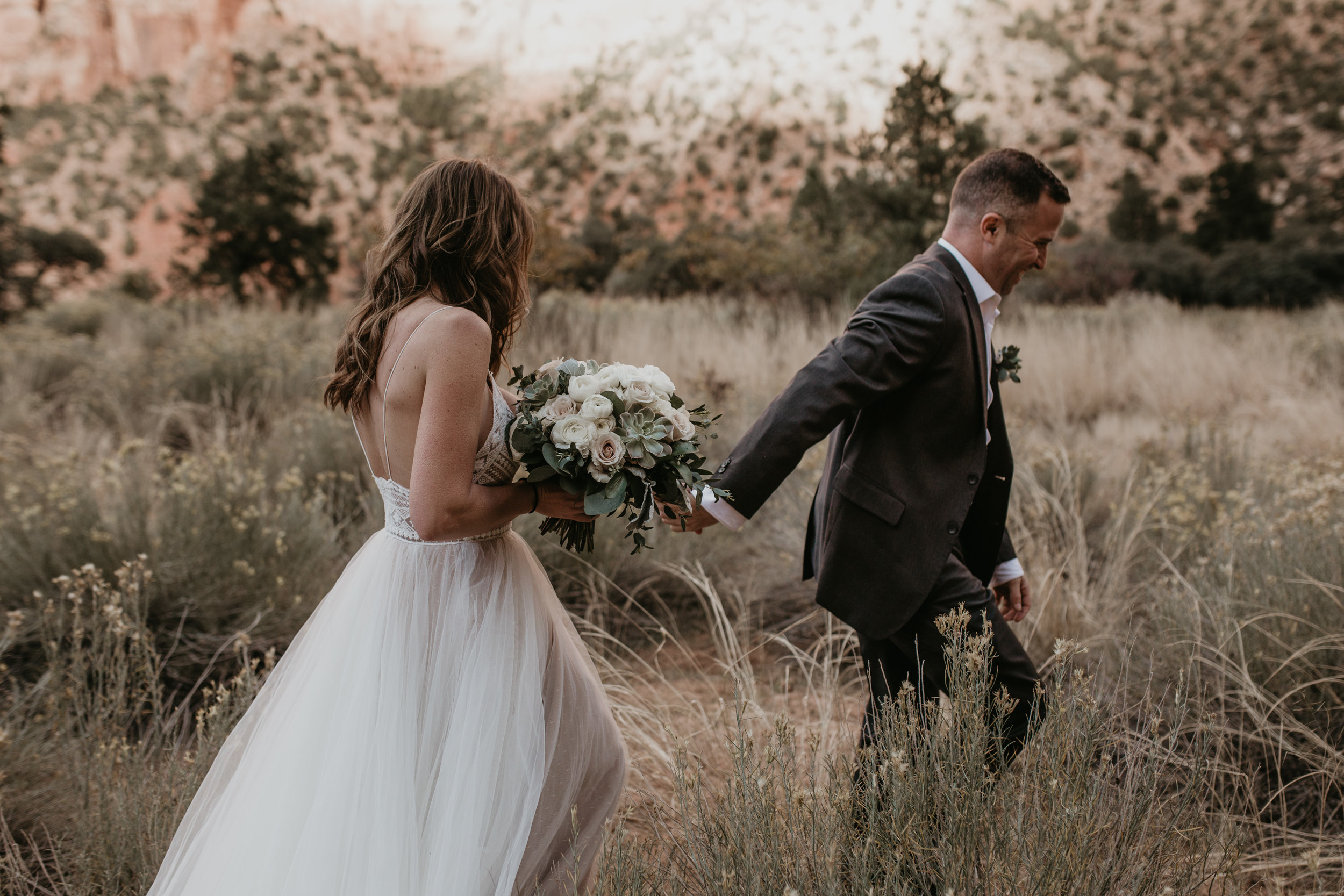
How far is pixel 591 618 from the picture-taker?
4520 millimetres

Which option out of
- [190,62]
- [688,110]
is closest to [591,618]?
[688,110]

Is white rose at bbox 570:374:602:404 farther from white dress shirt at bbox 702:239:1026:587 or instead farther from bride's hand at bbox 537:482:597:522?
white dress shirt at bbox 702:239:1026:587

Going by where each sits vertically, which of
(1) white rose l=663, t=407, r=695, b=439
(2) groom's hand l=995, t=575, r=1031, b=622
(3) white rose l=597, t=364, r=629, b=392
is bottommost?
Result: (2) groom's hand l=995, t=575, r=1031, b=622

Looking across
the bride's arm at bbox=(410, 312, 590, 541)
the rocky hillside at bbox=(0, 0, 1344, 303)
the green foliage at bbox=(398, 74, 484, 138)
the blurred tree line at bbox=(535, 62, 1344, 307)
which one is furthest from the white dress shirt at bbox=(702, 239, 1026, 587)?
the green foliage at bbox=(398, 74, 484, 138)

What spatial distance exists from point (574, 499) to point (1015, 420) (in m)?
5.33

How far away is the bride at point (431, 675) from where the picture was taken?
1800 mm

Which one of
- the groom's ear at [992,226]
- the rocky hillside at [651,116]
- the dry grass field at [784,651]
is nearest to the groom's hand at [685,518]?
the dry grass field at [784,651]

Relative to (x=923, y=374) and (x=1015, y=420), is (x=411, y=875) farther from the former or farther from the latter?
(x=1015, y=420)

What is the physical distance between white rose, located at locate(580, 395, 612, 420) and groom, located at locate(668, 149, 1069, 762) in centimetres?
46

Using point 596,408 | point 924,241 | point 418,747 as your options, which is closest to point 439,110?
point 924,241

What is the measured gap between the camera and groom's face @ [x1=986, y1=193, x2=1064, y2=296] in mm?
2545

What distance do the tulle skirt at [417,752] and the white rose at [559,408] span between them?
395 mm

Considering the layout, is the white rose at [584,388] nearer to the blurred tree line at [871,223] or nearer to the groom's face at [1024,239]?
the groom's face at [1024,239]

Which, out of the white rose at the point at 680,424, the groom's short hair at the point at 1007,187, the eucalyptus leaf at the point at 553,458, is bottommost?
the eucalyptus leaf at the point at 553,458
